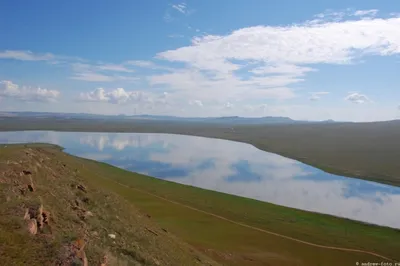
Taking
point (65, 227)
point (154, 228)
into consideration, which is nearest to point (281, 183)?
point (154, 228)

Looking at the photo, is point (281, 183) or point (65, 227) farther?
point (281, 183)

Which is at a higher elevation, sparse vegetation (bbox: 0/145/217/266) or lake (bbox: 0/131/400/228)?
sparse vegetation (bbox: 0/145/217/266)

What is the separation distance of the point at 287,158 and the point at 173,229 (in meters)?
65.0

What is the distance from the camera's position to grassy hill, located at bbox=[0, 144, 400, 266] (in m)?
12.7

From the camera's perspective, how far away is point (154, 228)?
76.8ft

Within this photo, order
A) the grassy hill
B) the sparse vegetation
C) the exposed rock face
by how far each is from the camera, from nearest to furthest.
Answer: the sparse vegetation
the exposed rock face
the grassy hill

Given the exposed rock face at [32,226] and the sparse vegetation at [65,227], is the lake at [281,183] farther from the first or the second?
the exposed rock face at [32,226]

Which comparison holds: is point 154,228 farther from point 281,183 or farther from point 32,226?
point 281,183

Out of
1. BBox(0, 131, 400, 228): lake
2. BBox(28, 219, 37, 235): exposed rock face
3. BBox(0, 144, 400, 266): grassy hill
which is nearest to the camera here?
BBox(28, 219, 37, 235): exposed rock face

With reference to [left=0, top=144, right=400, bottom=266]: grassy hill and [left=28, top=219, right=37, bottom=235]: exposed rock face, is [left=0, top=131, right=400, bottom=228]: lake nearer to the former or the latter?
[left=0, top=144, right=400, bottom=266]: grassy hill

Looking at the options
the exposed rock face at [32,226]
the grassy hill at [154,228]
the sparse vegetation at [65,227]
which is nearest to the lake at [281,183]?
the grassy hill at [154,228]

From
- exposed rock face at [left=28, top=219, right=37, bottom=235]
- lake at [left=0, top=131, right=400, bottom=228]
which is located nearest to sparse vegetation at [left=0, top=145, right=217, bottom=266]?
exposed rock face at [left=28, top=219, right=37, bottom=235]

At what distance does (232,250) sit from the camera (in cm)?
2541

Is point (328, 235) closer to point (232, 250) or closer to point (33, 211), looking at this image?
point (232, 250)
